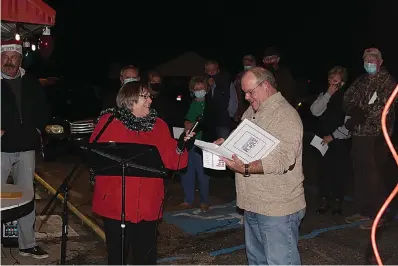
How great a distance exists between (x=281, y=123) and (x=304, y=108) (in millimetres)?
16963

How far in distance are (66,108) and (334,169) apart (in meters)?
9.65

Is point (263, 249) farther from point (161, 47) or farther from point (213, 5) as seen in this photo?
point (161, 47)

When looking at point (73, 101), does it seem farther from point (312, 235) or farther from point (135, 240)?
point (135, 240)

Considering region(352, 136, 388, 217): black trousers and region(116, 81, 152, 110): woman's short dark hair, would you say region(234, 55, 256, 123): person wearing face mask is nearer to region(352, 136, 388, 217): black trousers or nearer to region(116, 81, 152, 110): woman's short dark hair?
region(352, 136, 388, 217): black trousers

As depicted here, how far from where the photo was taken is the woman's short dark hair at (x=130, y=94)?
4539 mm

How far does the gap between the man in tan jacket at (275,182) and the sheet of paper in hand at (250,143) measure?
2.8 inches

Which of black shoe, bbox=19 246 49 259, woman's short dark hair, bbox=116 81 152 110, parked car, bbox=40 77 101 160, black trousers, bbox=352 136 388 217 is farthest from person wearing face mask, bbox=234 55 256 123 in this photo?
parked car, bbox=40 77 101 160

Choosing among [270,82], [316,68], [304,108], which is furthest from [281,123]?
[316,68]

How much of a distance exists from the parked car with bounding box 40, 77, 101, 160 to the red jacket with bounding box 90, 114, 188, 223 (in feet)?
30.6

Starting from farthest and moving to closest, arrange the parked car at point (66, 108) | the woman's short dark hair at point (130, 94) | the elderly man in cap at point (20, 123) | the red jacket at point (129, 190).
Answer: the parked car at point (66, 108) → the elderly man in cap at point (20, 123) → the woman's short dark hair at point (130, 94) → the red jacket at point (129, 190)

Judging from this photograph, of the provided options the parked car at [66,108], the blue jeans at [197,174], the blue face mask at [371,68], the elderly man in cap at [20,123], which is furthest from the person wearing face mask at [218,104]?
the parked car at [66,108]

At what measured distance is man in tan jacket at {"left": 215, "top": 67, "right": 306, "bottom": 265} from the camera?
13.6ft

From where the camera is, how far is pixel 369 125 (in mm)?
7051

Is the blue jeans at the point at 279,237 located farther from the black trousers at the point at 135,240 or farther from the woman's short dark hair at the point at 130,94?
the woman's short dark hair at the point at 130,94
